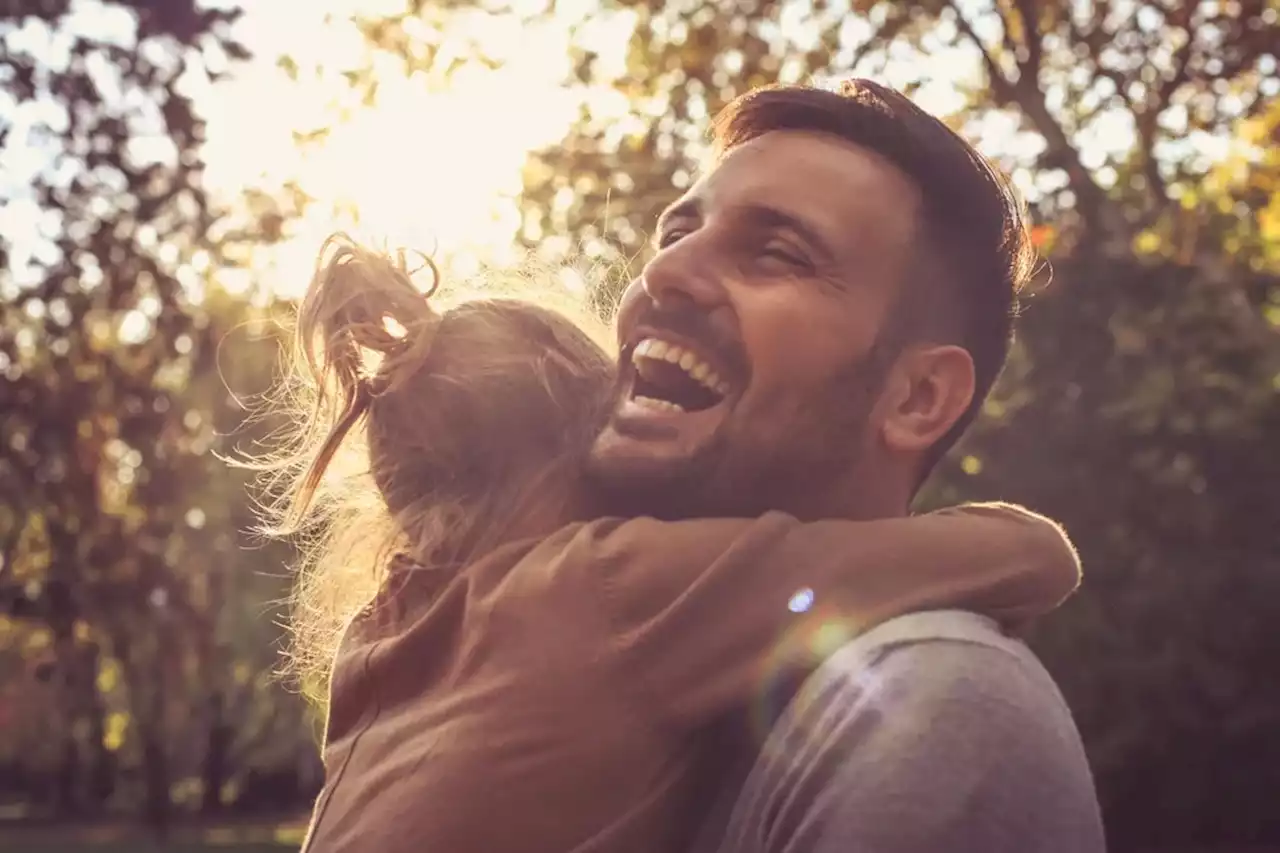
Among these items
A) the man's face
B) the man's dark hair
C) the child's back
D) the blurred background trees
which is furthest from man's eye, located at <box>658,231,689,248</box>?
the blurred background trees

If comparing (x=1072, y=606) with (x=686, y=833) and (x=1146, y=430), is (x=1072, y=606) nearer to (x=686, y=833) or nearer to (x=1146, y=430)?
(x=1146, y=430)

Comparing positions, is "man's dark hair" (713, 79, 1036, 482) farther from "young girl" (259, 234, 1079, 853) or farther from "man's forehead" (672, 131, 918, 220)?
"young girl" (259, 234, 1079, 853)

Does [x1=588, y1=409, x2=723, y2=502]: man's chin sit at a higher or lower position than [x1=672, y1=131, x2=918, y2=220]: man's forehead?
lower

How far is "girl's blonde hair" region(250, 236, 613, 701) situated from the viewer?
2.23 meters

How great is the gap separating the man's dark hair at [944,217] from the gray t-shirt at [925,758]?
0.62 metres

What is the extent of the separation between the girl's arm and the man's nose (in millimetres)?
399

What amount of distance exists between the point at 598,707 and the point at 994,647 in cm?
48

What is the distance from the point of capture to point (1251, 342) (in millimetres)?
9734

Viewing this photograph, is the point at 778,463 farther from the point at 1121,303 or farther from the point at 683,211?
the point at 1121,303

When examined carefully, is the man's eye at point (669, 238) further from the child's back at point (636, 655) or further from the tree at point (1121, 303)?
the tree at point (1121, 303)

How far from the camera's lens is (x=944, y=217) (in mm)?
2107

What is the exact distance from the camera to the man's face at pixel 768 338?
201 centimetres

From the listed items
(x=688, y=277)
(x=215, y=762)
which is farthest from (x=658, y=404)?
(x=215, y=762)

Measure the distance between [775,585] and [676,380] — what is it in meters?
0.48
